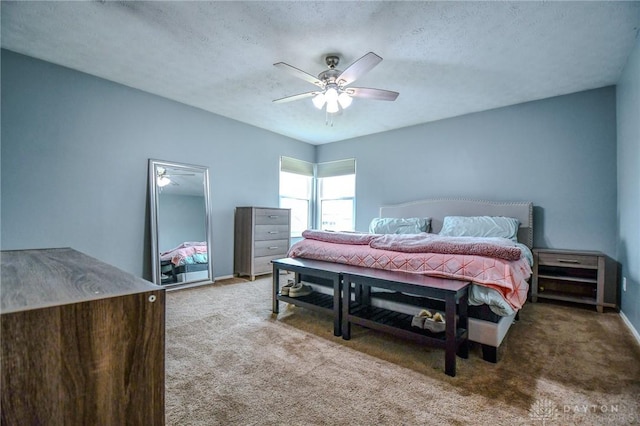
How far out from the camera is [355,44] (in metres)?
2.47

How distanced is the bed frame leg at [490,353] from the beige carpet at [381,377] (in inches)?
1.5

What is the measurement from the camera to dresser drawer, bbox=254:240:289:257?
4.27 m

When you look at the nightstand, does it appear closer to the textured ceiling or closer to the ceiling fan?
the textured ceiling

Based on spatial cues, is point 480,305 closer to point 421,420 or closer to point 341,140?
point 421,420

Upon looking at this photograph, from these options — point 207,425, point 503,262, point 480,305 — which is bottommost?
point 207,425

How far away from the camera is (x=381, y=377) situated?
5.64 ft

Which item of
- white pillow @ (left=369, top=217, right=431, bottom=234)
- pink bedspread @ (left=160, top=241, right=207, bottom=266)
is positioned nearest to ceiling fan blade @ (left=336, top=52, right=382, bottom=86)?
white pillow @ (left=369, top=217, right=431, bottom=234)

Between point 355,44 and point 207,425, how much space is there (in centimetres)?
279

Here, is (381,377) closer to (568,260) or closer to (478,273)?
(478,273)

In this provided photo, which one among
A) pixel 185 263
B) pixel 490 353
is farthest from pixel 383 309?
pixel 185 263

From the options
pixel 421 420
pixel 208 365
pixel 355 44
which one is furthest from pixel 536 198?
pixel 208 365

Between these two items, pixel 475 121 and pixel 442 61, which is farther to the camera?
pixel 475 121

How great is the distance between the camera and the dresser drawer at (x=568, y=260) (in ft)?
9.90

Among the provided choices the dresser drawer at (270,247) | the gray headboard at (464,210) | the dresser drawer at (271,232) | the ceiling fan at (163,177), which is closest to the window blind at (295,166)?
the dresser drawer at (271,232)
